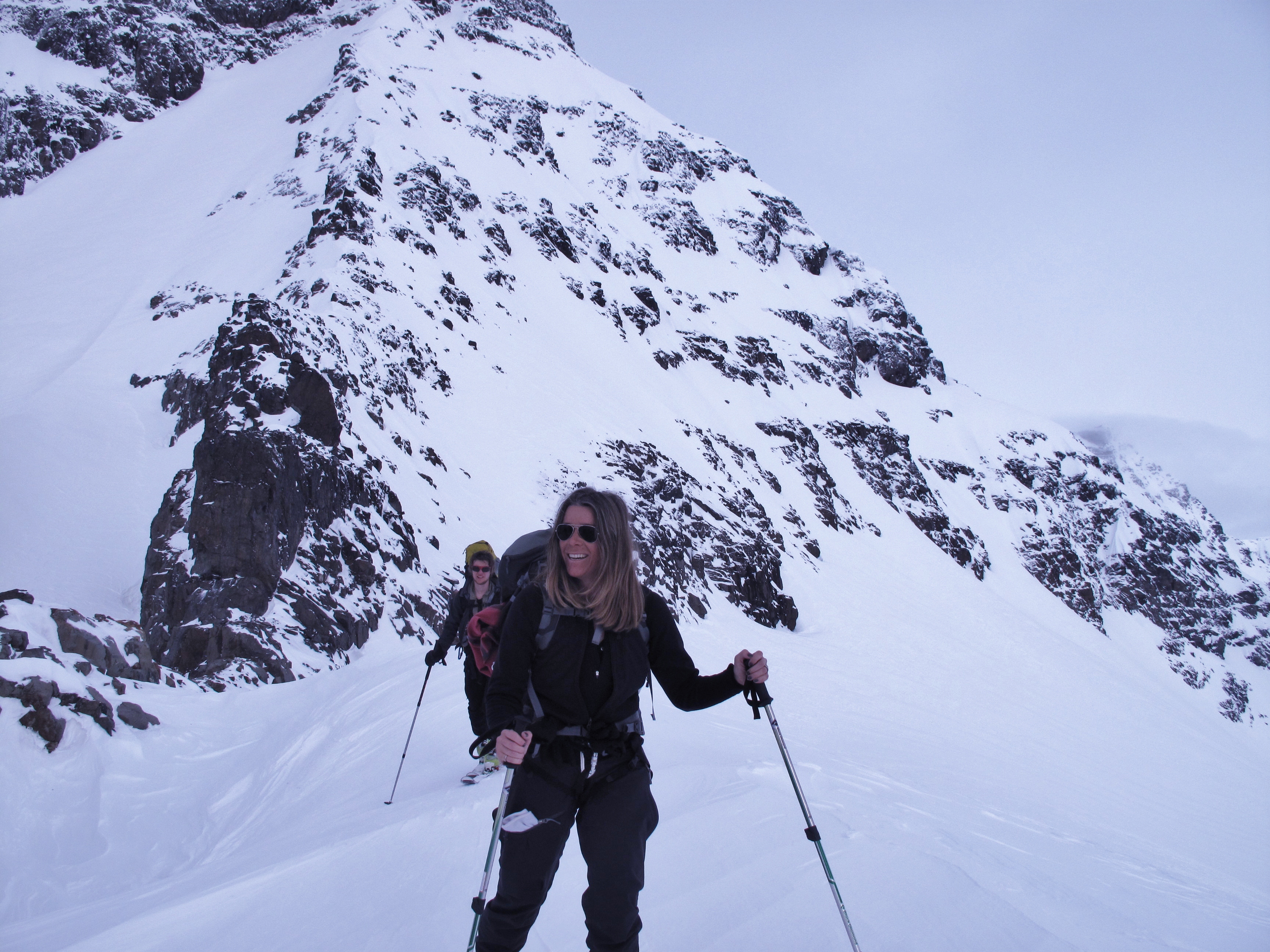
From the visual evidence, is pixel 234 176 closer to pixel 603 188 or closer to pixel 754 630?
pixel 603 188

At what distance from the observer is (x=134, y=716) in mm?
6949

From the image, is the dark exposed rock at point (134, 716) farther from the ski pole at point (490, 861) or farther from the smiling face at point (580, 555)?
the smiling face at point (580, 555)

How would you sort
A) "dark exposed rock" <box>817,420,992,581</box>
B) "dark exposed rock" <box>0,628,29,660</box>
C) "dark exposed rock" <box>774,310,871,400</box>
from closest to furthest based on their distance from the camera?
"dark exposed rock" <box>0,628,29,660</box>
"dark exposed rock" <box>817,420,992,581</box>
"dark exposed rock" <box>774,310,871,400</box>

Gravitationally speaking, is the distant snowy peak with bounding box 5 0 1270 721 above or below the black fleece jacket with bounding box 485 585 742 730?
above

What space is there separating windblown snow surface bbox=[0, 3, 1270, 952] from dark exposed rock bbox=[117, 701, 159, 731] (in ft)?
0.70

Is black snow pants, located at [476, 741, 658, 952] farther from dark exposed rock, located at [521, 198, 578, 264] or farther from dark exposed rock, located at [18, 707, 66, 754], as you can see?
dark exposed rock, located at [521, 198, 578, 264]

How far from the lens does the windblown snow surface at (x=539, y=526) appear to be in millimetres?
3635

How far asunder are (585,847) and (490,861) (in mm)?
374

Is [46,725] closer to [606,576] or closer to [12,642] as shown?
[12,642]

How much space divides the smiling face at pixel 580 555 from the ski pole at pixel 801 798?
802mm

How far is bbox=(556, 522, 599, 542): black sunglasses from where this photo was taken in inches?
104

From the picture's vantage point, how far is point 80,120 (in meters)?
49.7

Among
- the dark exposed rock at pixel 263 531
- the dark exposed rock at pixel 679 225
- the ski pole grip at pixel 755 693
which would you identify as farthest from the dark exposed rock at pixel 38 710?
the dark exposed rock at pixel 679 225

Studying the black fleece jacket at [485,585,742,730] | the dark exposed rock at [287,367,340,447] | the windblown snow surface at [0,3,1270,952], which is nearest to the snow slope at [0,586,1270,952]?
the windblown snow surface at [0,3,1270,952]
